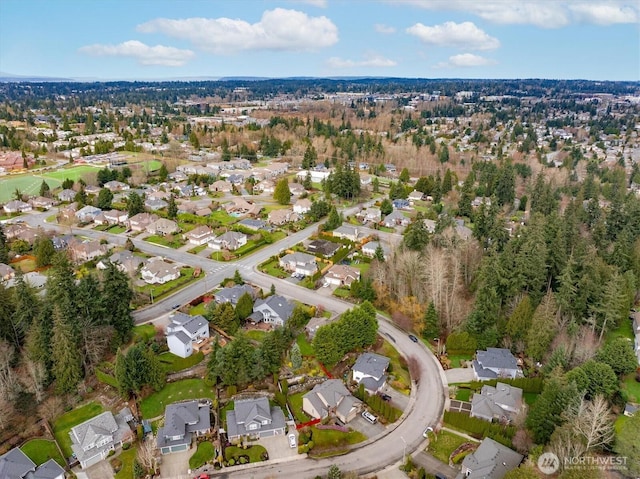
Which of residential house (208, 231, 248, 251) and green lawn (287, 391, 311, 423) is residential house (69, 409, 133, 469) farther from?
residential house (208, 231, 248, 251)

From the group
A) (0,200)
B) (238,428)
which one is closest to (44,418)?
(238,428)

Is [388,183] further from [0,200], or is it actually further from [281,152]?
[0,200]

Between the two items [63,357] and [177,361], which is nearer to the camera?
[63,357]

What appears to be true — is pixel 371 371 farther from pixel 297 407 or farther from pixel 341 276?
pixel 341 276

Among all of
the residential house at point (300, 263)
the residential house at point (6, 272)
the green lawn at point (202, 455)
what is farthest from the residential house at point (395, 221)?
the residential house at point (6, 272)

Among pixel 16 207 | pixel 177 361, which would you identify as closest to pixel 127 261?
pixel 177 361
